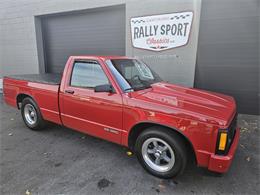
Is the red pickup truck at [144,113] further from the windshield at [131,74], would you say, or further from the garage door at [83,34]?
the garage door at [83,34]

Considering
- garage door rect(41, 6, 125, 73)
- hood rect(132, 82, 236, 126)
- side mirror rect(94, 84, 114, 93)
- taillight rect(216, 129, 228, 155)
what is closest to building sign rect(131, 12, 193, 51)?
garage door rect(41, 6, 125, 73)

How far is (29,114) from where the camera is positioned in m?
4.45

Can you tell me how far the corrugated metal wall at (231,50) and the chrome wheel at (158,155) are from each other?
3.90 m

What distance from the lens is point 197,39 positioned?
5.61 m

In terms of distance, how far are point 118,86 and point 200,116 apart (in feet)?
4.17

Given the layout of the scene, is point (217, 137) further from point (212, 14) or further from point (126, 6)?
point (126, 6)

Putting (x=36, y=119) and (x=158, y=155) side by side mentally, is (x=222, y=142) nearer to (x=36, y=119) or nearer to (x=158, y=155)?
(x=158, y=155)

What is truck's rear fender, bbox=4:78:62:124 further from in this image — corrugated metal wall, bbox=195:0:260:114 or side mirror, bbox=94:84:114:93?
corrugated metal wall, bbox=195:0:260:114

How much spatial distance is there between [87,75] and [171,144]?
6.09 ft

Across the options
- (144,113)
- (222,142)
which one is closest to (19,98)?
(144,113)

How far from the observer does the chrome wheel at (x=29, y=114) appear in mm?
4300

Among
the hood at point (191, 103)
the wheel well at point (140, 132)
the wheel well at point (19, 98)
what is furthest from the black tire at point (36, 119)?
the hood at point (191, 103)

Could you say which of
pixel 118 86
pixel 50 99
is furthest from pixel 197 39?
pixel 50 99

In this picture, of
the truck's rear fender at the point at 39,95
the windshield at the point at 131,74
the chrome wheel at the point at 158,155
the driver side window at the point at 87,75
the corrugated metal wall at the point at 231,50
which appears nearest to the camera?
the chrome wheel at the point at 158,155
